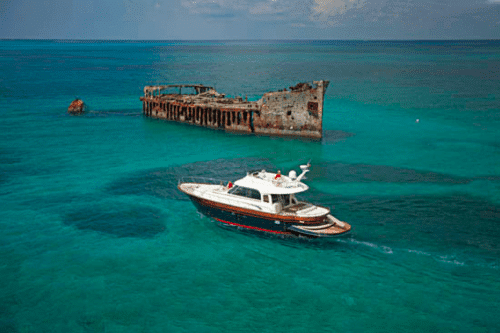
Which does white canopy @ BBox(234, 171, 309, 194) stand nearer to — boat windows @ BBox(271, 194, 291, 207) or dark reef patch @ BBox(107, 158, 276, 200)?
boat windows @ BBox(271, 194, 291, 207)

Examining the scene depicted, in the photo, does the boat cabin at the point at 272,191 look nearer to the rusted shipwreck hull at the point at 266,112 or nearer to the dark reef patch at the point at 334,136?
the rusted shipwreck hull at the point at 266,112

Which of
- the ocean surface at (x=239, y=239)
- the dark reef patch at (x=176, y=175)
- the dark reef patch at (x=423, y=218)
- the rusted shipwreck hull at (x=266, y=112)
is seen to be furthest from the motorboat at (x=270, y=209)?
the rusted shipwreck hull at (x=266, y=112)

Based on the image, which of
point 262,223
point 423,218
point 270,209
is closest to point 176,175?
point 262,223

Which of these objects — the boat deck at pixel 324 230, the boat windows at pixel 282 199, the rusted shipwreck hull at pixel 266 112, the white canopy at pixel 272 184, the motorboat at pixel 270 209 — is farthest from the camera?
the rusted shipwreck hull at pixel 266 112

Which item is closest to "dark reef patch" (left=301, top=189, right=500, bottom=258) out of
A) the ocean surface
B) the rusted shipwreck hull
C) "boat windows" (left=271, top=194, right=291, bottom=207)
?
the ocean surface

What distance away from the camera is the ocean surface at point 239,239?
1898cm

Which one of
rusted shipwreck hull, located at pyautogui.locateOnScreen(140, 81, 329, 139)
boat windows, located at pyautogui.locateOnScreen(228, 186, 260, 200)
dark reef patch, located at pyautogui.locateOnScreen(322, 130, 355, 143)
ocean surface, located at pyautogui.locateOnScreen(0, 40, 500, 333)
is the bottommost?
ocean surface, located at pyautogui.locateOnScreen(0, 40, 500, 333)

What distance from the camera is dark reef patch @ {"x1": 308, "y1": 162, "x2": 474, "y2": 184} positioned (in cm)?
3403

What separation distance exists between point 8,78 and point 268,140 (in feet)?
269

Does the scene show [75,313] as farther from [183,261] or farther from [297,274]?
[297,274]

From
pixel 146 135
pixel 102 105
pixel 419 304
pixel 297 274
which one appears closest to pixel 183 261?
pixel 297 274

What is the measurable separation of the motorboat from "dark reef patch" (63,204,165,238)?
3.21 metres

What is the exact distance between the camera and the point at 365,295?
20.1m

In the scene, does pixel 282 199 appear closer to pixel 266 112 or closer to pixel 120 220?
pixel 120 220
